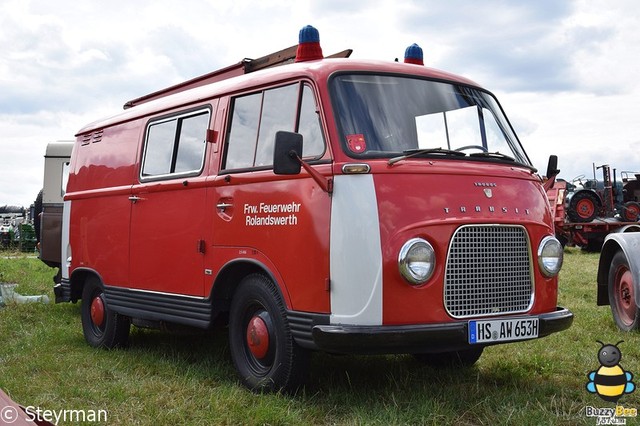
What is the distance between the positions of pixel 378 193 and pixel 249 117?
1597 mm

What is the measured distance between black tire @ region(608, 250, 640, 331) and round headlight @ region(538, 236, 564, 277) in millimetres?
2597

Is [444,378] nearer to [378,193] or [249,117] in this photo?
[378,193]

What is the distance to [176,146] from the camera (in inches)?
268

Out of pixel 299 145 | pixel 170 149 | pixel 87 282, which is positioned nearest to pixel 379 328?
pixel 299 145

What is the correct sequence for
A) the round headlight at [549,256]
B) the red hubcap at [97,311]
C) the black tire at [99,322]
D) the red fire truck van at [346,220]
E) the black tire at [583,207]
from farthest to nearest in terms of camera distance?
the black tire at [583,207]
the red hubcap at [97,311]
the black tire at [99,322]
the round headlight at [549,256]
the red fire truck van at [346,220]

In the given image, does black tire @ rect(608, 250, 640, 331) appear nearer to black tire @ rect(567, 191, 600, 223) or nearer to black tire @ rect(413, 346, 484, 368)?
black tire @ rect(413, 346, 484, 368)

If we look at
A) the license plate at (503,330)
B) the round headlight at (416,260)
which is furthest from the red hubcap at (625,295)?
the round headlight at (416,260)

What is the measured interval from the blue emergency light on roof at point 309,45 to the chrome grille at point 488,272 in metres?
1.89

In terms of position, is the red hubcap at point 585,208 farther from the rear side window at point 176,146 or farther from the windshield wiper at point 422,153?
the windshield wiper at point 422,153

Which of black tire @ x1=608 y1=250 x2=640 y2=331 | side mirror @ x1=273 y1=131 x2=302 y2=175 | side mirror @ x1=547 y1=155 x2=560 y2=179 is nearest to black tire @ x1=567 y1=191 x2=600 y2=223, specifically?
black tire @ x1=608 y1=250 x2=640 y2=331

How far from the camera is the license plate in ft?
16.1

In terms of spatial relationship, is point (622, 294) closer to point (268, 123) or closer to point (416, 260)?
point (416, 260)

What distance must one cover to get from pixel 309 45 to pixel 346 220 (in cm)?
175

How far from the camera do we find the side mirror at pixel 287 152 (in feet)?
16.1
